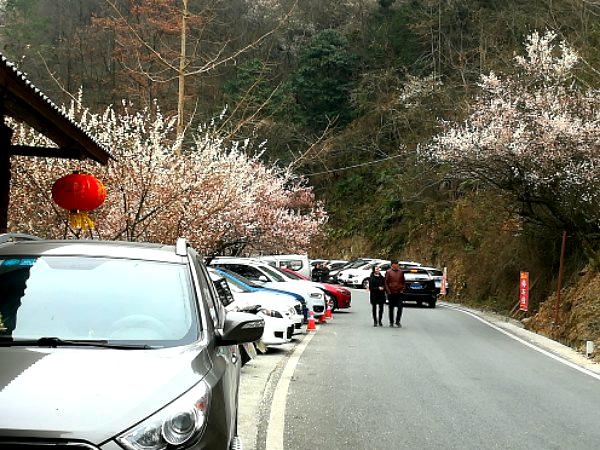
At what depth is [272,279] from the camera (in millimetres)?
21812

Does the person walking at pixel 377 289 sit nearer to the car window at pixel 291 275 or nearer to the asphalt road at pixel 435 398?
the car window at pixel 291 275

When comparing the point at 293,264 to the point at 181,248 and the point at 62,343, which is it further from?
the point at 62,343

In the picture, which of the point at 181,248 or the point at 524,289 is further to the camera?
the point at 524,289

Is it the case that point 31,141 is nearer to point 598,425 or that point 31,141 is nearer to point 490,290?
point 598,425

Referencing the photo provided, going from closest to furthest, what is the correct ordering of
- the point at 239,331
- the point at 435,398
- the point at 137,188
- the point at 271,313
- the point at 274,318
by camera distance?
the point at 239,331
the point at 435,398
the point at 274,318
the point at 271,313
the point at 137,188

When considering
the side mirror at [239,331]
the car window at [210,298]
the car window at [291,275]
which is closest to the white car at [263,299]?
the car window at [291,275]

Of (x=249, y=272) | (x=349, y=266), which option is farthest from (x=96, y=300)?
(x=349, y=266)

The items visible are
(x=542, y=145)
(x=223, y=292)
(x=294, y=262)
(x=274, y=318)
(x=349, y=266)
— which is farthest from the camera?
(x=349, y=266)

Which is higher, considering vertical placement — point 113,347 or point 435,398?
point 113,347

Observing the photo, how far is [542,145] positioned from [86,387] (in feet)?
71.7

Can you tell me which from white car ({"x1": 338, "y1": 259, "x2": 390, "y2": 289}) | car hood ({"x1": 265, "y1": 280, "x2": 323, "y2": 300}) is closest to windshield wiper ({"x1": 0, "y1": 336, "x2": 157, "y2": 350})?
car hood ({"x1": 265, "y1": 280, "x2": 323, "y2": 300})

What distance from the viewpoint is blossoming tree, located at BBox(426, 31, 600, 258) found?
23.3 meters

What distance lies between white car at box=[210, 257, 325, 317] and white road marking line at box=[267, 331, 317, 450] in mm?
6118

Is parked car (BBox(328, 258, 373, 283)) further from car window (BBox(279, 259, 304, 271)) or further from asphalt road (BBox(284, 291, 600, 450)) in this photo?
asphalt road (BBox(284, 291, 600, 450))
